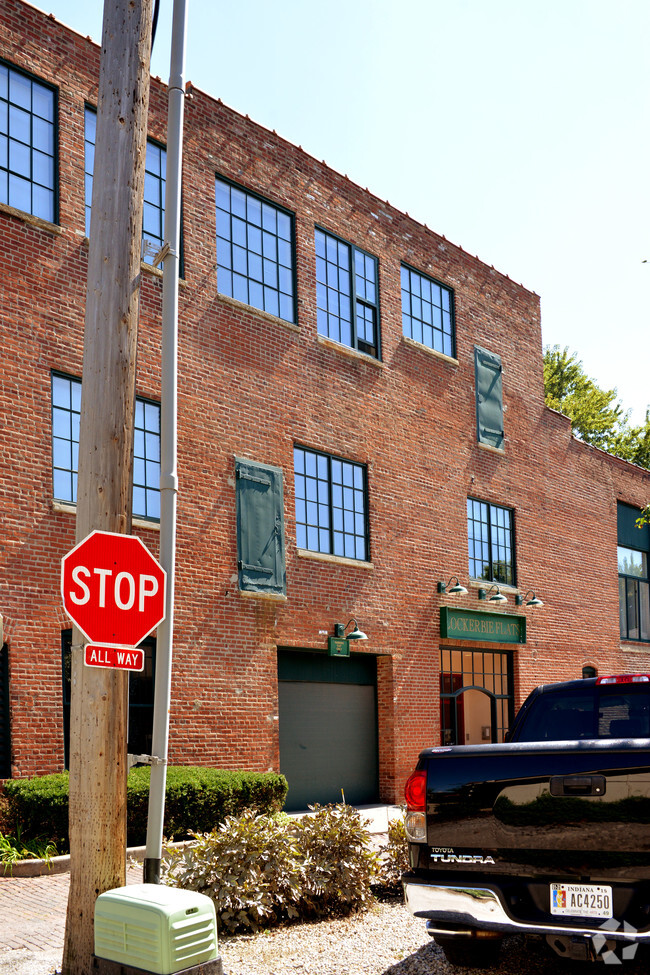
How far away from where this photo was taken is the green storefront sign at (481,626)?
67.2 ft

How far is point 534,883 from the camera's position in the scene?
18.8 ft

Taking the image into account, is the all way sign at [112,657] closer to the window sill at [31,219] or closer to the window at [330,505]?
the window sill at [31,219]

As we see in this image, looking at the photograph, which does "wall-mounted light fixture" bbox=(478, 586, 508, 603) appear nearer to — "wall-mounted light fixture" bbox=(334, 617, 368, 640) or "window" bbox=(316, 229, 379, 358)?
"wall-mounted light fixture" bbox=(334, 617, 368, 640)

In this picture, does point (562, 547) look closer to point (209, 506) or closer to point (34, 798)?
point (209, 506)

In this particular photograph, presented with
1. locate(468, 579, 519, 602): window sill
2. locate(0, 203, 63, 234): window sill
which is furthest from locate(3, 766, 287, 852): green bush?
locate(468, 579, 519, 602): window sill

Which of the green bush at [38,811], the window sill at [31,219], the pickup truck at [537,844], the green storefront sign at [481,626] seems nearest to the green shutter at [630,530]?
the green storefront sign at [481,626]

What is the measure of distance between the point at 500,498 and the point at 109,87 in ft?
55.9

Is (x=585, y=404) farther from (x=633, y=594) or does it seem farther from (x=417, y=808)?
(x=417, y=808)

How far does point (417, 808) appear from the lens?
6250mm

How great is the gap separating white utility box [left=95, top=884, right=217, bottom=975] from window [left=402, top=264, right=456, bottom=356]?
1607 centimetres

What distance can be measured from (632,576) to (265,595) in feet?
53.3

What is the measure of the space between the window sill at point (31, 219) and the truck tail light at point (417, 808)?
33.4ft

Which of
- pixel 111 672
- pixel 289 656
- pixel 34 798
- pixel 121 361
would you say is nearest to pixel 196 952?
pixel 111 672

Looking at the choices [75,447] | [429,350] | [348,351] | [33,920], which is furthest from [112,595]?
[429,350]
